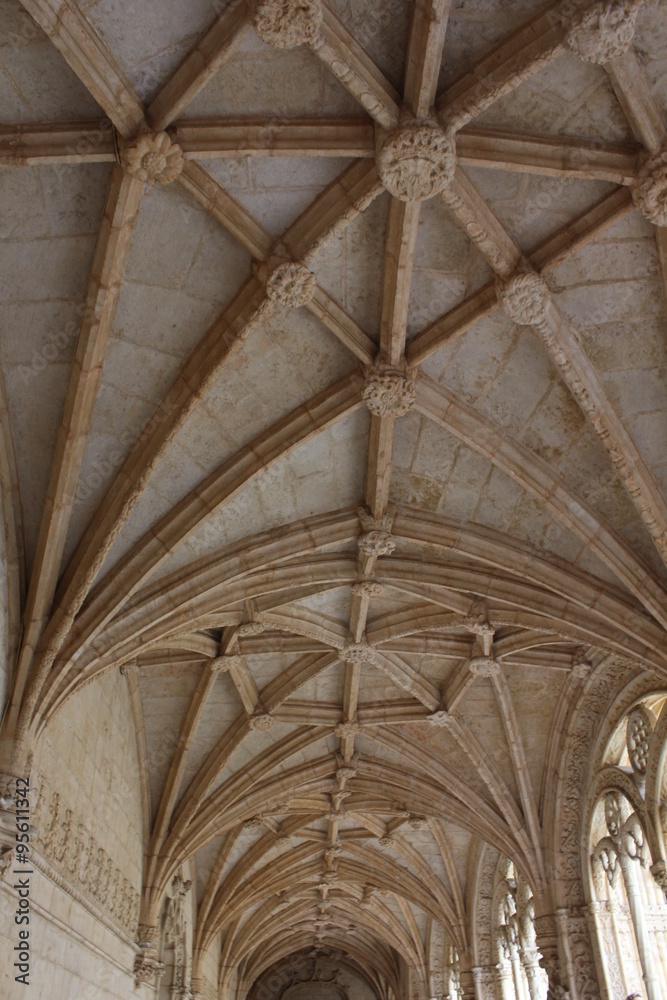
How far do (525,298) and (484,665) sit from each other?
626 cm

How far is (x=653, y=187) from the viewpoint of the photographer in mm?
6637

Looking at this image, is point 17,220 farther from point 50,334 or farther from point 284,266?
point 284,266

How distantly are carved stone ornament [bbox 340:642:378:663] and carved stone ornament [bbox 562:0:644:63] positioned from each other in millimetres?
8148

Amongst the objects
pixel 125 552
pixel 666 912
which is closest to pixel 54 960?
pixel 125 552

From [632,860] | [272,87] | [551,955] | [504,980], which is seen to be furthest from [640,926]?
[272,87]

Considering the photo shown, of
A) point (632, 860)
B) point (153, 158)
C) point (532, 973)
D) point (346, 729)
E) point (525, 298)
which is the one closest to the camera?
point (153, 158)

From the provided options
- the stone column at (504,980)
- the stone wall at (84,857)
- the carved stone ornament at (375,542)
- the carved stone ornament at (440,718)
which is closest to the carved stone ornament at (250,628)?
the stone wall at (84,857)

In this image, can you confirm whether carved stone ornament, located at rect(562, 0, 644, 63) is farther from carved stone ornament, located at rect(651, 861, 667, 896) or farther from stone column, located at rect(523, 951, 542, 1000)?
stone column, located at rect(523, 951, 542, 1000)

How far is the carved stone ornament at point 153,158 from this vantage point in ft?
21.0

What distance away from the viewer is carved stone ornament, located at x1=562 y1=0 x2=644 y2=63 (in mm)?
5727

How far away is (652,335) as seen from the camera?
26.2 feet

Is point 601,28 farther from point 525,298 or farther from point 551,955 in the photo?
point 551,955

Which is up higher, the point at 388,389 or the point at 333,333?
the point at 333,333

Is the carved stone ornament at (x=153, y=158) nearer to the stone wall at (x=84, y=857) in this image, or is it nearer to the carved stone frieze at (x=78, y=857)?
the stone wall at (x=84, y=857)
